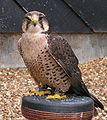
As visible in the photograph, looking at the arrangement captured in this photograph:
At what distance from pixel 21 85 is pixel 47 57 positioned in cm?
306

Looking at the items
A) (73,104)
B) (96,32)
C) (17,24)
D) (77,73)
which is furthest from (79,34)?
(73,104)

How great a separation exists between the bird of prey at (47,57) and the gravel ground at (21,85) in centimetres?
190

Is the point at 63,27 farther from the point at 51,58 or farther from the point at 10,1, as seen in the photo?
the point at 51,58

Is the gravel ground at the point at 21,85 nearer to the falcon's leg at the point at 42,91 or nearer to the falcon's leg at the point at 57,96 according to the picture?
the falcon's leg at the point at 42,91

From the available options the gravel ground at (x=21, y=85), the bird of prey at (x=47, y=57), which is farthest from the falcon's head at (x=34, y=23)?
the gravel ground at (x=21, y=85)

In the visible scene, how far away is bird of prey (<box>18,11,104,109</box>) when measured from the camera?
3.49 m

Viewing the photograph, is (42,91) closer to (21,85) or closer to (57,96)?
(57,96)

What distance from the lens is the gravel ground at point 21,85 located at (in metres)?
5.64

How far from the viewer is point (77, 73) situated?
3.72 metres

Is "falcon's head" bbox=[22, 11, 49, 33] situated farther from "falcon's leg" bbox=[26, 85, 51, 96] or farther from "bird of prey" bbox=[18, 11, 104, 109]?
"falcon's leg" bbox=[26, 85, 51, 96]

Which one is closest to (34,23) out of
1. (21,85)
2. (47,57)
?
(47,57)

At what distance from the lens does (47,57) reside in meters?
3.53

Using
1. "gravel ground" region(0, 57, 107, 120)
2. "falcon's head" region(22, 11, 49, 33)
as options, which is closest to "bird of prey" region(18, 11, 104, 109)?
"falcon's head" region(22, 11, 49, 33)

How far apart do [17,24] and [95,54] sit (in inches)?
53.5
